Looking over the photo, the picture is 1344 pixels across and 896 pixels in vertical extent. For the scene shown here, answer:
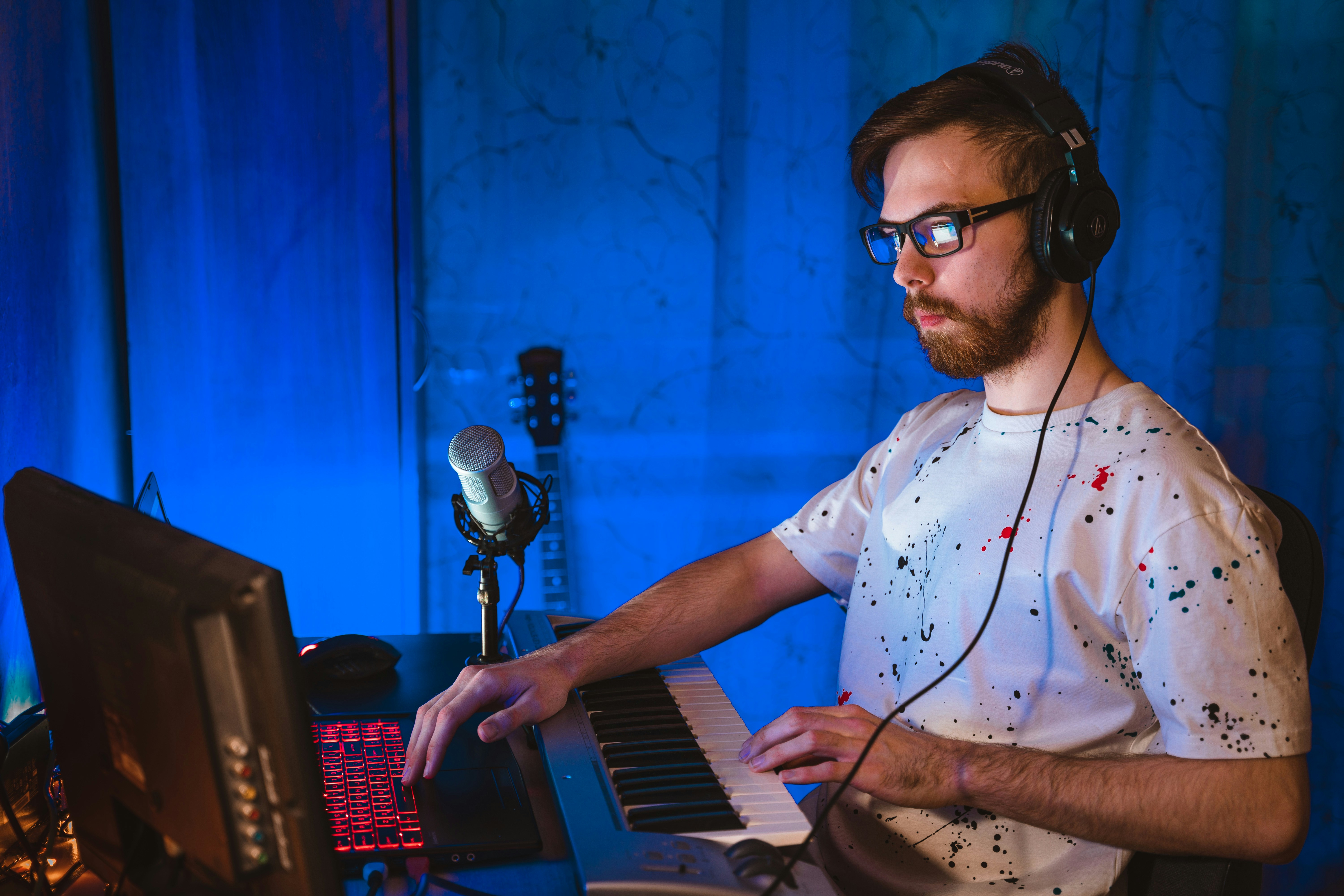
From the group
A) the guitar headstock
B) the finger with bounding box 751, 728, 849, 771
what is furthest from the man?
the guitar headstock

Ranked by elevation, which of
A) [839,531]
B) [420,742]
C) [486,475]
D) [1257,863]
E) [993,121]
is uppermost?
[993,121]

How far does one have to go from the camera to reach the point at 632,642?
4.04ft

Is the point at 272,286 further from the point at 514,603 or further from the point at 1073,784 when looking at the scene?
the point at 1073,784

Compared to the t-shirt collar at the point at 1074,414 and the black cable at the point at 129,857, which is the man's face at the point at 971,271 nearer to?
the t-shirt collar at the point at 1074,414

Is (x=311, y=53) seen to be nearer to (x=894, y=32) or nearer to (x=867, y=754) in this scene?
(x=894, y=32)

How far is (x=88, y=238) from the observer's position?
1732mm

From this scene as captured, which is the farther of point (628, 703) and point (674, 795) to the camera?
point (628, 703)

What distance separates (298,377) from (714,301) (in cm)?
91

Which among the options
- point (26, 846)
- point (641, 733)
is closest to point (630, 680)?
point (641, 733)

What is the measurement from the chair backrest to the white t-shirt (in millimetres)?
36

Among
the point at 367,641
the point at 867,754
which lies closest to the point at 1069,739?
the point at 867,754

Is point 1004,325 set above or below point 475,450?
above

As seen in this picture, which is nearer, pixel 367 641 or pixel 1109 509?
pixel 1109 509

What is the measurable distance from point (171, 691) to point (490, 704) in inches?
21.9
